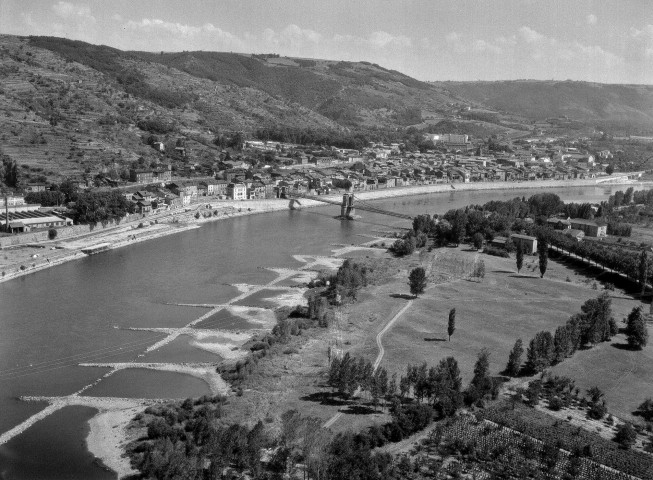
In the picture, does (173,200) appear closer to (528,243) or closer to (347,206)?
(347,206)

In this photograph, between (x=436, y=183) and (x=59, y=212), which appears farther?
(x=436, y=183)

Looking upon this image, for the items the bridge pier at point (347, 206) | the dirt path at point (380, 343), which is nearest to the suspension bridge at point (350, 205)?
the bridge pier at point (347, 206)

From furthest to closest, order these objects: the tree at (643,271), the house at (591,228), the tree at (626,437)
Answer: the house at (591,228), the tree at (643,271), the tree at (626,437)

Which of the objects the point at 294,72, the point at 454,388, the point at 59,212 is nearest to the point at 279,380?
the point at 454,388

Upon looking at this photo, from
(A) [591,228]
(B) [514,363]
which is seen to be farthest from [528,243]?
(B) [514,363]

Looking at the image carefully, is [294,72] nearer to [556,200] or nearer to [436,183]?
[436,183]

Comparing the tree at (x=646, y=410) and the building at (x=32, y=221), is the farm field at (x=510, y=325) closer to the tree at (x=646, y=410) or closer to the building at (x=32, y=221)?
the tree at (x=646, y=410)
